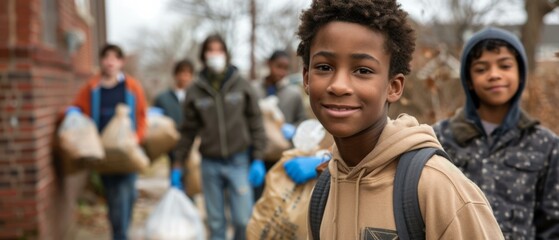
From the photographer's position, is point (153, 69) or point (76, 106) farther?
point (153, 69)

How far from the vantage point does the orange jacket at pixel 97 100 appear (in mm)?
5871

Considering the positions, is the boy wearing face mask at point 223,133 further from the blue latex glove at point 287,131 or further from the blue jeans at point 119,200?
the blue jeans at point 119,200

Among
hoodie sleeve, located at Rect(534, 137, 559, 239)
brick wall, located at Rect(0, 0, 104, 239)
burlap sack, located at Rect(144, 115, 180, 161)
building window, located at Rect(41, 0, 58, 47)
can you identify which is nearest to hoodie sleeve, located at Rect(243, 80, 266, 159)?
burlap sack, located at Rect(144, 115, 180, 161)

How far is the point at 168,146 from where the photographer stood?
7082mm

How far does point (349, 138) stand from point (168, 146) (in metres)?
5.55

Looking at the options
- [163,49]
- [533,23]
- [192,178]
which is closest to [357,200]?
[192,178]

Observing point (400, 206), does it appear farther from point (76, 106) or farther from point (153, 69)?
point (153, 69)

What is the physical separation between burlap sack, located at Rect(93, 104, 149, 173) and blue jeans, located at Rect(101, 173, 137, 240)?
15 centimetres

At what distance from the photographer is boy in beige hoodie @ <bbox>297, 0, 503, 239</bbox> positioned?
5.15ft

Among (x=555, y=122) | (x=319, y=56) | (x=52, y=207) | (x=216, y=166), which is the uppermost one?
(x=319, y=56)

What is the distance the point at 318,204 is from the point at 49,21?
212 inches

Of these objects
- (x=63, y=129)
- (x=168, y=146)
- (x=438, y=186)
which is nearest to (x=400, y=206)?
(x=438, y=186)

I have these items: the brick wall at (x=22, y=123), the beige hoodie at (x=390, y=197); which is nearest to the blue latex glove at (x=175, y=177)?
the brick wall at (x=22, y=123)

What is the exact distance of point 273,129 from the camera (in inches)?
242
